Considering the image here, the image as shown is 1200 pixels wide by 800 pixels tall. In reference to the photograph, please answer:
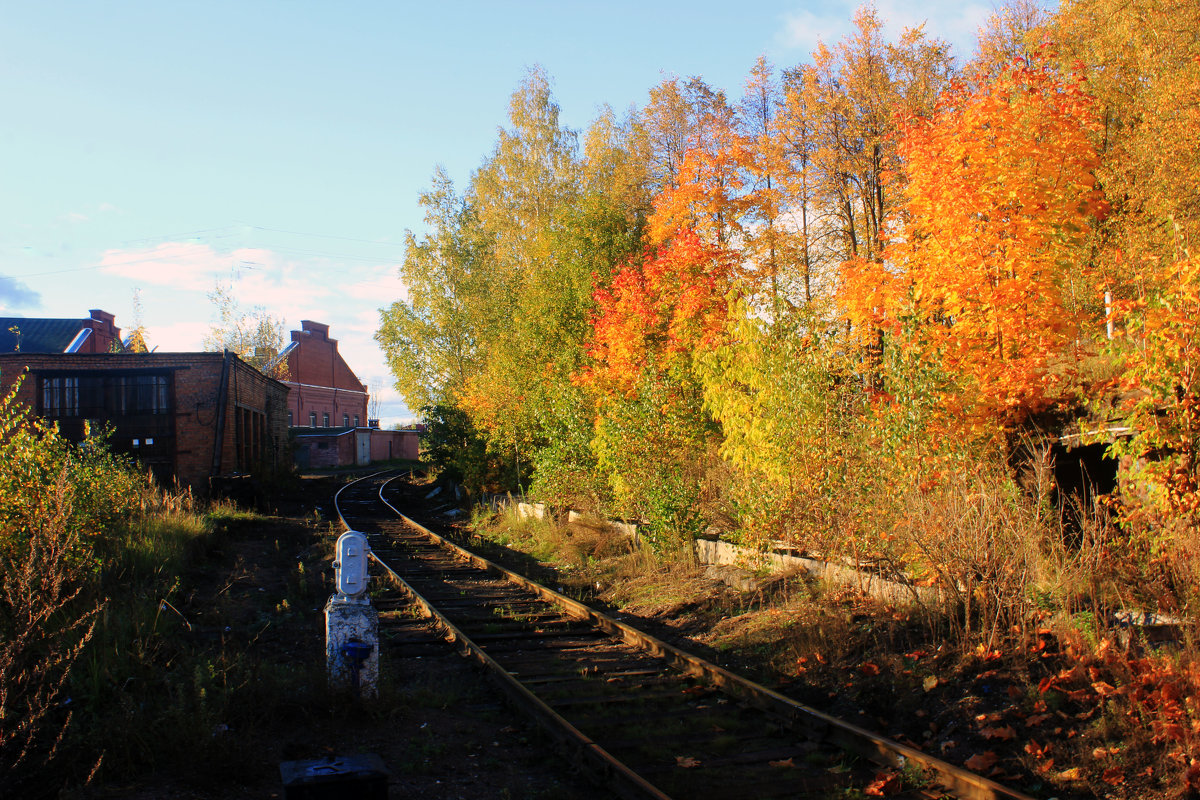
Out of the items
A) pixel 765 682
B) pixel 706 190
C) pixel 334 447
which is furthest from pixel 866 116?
pixel 334 447

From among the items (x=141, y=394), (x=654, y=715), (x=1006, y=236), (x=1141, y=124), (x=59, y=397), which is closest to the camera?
(x=654, y=715)

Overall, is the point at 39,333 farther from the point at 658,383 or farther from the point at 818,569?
the point at 818,569

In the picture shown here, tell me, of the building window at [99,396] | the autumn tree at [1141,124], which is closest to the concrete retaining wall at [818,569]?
the autumn tree at [1141,124]

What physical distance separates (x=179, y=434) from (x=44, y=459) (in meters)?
16.7

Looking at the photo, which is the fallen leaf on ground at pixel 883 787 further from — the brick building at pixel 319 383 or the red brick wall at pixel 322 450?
the brick building at pixel 319 383

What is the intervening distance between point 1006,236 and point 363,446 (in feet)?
178

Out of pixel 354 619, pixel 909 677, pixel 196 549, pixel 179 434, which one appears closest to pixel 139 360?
pixel 179 434

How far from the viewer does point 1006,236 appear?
39.5ft

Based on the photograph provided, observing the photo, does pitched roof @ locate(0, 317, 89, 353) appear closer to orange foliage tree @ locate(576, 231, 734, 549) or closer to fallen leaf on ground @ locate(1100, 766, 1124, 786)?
orange foliage tree @ locate(576, 231, 734, 549)

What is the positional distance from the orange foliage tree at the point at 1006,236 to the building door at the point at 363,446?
50.7 meters

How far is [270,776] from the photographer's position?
505 cm

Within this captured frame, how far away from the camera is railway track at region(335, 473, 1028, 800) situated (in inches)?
191

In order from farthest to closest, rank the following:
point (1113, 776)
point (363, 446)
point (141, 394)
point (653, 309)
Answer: point (363, 446)
point (141, 394)
point (653, 309)
point (1113, 776)

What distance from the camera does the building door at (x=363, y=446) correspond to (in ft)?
193
